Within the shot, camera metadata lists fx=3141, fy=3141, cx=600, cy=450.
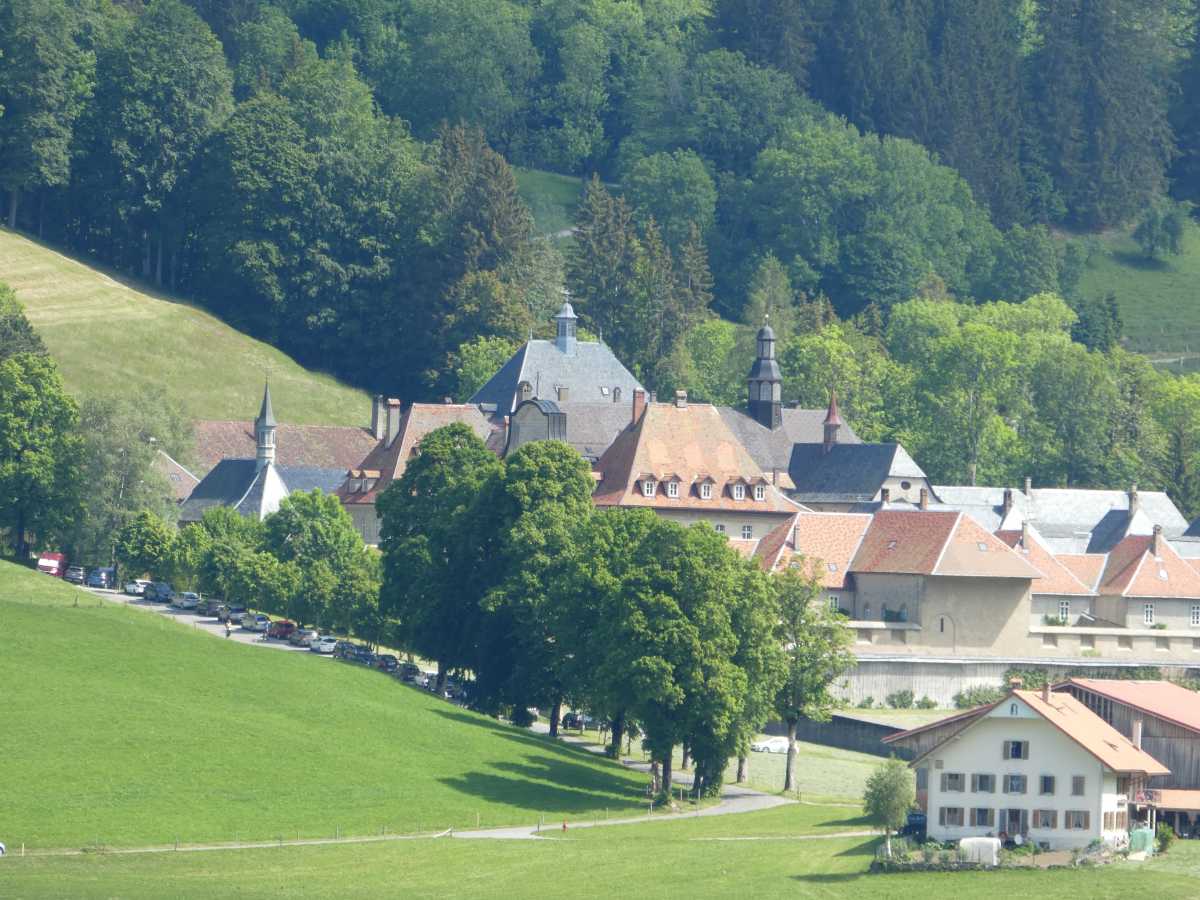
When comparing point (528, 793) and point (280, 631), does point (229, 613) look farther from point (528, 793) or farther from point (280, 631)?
point (528, 793)

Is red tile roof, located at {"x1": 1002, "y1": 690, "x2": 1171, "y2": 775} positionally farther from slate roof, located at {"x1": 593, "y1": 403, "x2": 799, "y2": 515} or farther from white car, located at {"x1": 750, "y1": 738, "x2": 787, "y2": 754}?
slate roof, located at {"x1": 593, "y1": 403, "x2": 799, "y2": 515}

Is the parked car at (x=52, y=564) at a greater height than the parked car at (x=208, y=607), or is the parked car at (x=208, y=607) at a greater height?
→ the parked car at (x=52, y=564)

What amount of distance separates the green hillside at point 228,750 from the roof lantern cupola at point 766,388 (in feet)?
196

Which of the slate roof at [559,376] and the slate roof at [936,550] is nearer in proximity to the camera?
the slate roof at [936,550]

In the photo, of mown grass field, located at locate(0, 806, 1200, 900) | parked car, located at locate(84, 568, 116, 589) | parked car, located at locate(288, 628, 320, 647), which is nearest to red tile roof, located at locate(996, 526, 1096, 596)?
parked car, located at locate(288, 628, 320, 647)

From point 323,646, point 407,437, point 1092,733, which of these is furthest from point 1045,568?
point 1092,733

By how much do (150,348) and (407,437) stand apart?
26.5 meters

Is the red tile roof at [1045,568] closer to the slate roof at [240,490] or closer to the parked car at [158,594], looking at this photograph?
the slate roof at [240,490]

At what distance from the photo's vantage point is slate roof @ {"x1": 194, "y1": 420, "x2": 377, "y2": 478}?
178 m

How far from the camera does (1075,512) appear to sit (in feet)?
575

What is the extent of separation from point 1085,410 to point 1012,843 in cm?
10446

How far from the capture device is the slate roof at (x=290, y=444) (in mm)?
177750

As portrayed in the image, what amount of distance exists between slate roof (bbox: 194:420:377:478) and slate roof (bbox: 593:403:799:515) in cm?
2568

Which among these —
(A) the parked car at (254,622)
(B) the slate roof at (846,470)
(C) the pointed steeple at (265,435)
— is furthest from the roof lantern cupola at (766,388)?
(A) the parked car at (254,622)
